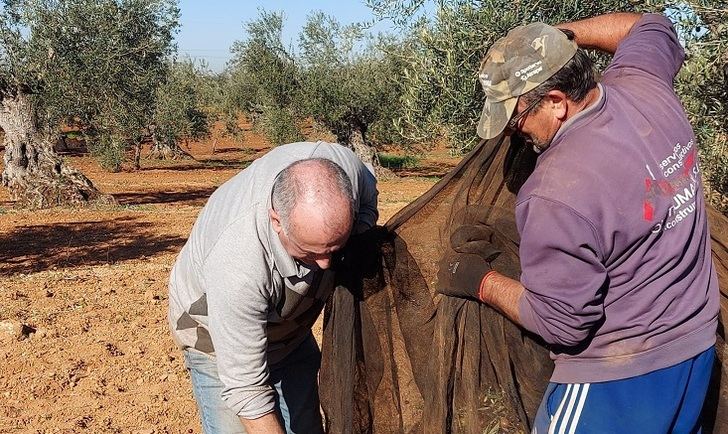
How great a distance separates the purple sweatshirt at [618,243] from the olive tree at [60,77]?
52.7 feet

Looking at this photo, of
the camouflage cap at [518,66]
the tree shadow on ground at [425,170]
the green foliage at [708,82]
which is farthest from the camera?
the tree shadow on ground at [425,170]

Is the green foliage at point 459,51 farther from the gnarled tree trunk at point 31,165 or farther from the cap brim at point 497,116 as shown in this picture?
the gnarled tree trunk at point 31,165

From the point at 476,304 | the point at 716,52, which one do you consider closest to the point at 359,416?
the point at 476,304

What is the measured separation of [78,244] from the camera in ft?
40.6

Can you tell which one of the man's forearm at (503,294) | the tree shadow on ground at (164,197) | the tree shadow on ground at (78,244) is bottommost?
the tree shadow on ground at (164,197)

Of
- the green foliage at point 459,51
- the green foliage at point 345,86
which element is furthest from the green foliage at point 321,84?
the green foliage at point 459,51

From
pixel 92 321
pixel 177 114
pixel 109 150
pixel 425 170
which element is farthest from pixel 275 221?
pixel 177 114

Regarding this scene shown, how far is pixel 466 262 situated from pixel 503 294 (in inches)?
14.7

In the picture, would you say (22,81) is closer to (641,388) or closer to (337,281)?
(337,281)

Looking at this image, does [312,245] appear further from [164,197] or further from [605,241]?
[164,197]

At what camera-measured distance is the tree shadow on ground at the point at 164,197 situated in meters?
18.4

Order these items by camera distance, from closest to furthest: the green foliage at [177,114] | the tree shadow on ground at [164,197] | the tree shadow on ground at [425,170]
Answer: the tree shadow on ground at [164,197] → the tree shadow on ground at [425,170] → the green foliage at [177,114]

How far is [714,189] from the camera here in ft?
21.1

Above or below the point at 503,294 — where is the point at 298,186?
above
